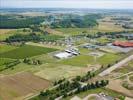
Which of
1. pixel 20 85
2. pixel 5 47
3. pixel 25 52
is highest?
pixel 5 47

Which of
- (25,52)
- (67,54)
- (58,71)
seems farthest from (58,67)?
(25,52)

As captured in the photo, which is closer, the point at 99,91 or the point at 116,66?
the point at 99,91

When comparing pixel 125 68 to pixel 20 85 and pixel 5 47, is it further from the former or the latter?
pixel 5 47

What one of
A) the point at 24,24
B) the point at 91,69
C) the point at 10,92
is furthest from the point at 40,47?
the point at 24,24

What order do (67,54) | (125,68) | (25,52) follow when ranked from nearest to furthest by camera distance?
(125,68), (67,54), (25,52)

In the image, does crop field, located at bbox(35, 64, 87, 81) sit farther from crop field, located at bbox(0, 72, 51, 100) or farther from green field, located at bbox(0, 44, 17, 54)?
green field, located at bbox(0, 44, 17, 54)

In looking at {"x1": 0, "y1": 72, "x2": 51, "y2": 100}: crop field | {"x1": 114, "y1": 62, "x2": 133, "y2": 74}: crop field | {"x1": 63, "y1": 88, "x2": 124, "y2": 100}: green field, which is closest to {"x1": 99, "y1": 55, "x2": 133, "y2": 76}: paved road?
{"x1": 114, "y1": 62, "x2": 133, "y2": 74}: crop field
